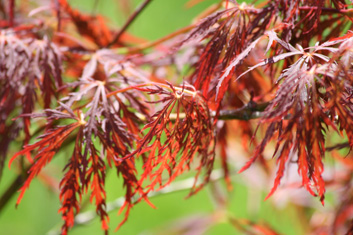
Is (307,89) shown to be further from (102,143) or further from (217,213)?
(217,213)

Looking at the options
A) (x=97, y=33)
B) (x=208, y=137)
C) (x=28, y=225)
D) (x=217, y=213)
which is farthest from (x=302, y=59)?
(x=28, y=225)

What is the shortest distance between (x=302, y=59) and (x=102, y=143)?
0.89ft

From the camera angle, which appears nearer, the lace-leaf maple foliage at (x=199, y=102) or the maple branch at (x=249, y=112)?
the lace-leaf maple foliage at (x=199, y=102)

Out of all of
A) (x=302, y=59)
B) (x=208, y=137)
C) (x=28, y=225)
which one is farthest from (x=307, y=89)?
(x=28, y=225)

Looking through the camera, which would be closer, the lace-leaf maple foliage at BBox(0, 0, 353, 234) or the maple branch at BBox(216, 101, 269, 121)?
the lace-leaf maple foliage at BBox(0, 0, 353, 234)

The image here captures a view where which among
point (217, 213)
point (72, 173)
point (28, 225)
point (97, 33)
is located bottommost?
point (28, 225)

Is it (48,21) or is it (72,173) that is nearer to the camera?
(72,173)

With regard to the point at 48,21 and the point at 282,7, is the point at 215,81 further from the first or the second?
the point at 48,21

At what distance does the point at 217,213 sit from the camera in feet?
4.07

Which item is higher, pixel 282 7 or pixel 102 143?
pixel 282 7

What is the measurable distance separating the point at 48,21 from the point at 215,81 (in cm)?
42

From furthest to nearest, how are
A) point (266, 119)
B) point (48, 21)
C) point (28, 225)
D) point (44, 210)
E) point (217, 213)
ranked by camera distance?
1. point (28, 225)
2. point (44, 210)
3. point (217, 213)
4. point (48, 21)
5. point (266, 119)

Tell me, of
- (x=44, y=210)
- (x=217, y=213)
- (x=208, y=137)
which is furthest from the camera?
(x=44, y=210)

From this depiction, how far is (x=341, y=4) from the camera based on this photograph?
0.65m
